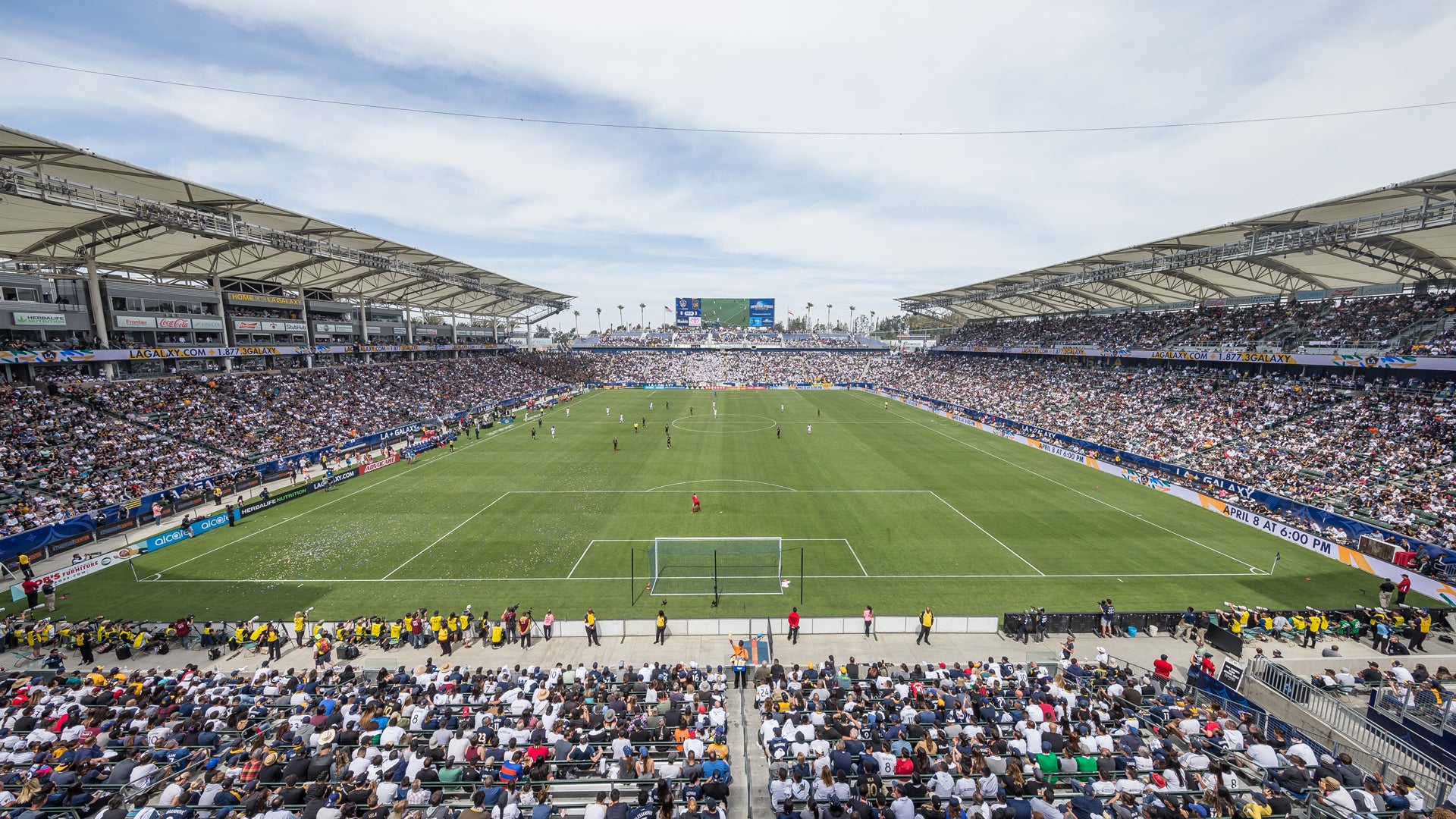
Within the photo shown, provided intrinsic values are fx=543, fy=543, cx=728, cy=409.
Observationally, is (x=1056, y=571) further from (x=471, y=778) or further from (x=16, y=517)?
(x=16, y=517)

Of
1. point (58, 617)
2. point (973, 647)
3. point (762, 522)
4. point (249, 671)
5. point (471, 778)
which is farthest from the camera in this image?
point (762, 522)

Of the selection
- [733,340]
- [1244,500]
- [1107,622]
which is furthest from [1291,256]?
[733,340]

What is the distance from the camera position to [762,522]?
26422mm

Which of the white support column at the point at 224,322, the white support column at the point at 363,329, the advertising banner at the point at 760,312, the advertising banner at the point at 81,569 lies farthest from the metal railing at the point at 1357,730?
the advertising banner at the point at 760,312

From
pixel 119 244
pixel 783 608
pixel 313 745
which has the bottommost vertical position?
pixel 783 608

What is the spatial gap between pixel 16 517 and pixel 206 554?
733cm

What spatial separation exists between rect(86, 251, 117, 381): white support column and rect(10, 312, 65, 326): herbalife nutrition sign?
1486mm

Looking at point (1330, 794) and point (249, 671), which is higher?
point (1330, 794)

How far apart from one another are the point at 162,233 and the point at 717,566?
39.0m

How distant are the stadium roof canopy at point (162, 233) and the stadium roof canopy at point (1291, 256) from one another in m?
57.6

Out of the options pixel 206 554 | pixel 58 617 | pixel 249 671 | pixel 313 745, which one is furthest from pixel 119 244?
pixel 313 745

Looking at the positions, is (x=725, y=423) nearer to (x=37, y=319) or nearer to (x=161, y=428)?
(x=161, y=428)

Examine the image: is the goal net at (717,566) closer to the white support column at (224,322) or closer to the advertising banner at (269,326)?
the white support column at (224,322)

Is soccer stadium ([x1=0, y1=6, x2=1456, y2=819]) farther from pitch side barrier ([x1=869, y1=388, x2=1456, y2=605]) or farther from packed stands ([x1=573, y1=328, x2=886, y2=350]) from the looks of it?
packed stands ([x1=573, y1=328, x2=886, y2=350])
